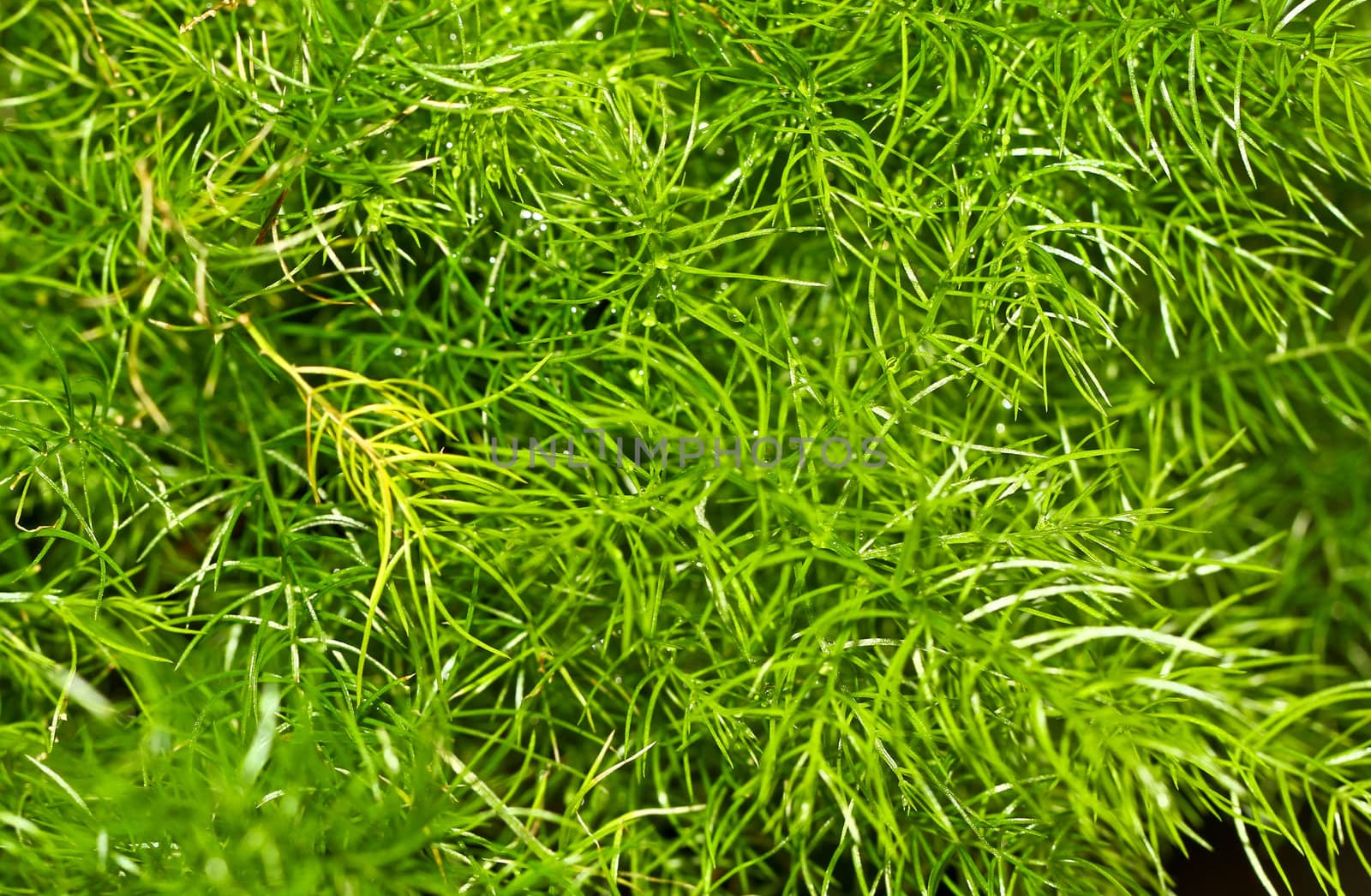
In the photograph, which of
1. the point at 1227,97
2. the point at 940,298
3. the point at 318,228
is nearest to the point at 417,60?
the point at 318,228

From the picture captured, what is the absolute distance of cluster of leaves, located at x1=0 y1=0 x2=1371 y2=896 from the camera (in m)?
0.32

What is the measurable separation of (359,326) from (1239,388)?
415mm

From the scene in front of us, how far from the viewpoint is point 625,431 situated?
1.24 ft

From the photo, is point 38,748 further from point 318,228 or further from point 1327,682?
point 1327,682

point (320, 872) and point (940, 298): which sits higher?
point (940, 298)

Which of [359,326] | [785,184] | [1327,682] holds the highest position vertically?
[785,184]

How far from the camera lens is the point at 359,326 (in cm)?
44

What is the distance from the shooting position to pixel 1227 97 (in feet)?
1.26

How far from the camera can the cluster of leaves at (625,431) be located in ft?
1.06

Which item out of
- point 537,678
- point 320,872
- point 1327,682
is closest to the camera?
point 320,872

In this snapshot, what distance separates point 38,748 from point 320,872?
15 cm

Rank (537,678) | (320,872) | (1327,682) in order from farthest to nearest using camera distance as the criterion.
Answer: (1327,682), (537,678), (320,872)

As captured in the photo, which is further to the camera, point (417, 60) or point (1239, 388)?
point (1239, 388)

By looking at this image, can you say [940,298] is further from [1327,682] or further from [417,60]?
[1327,682]
